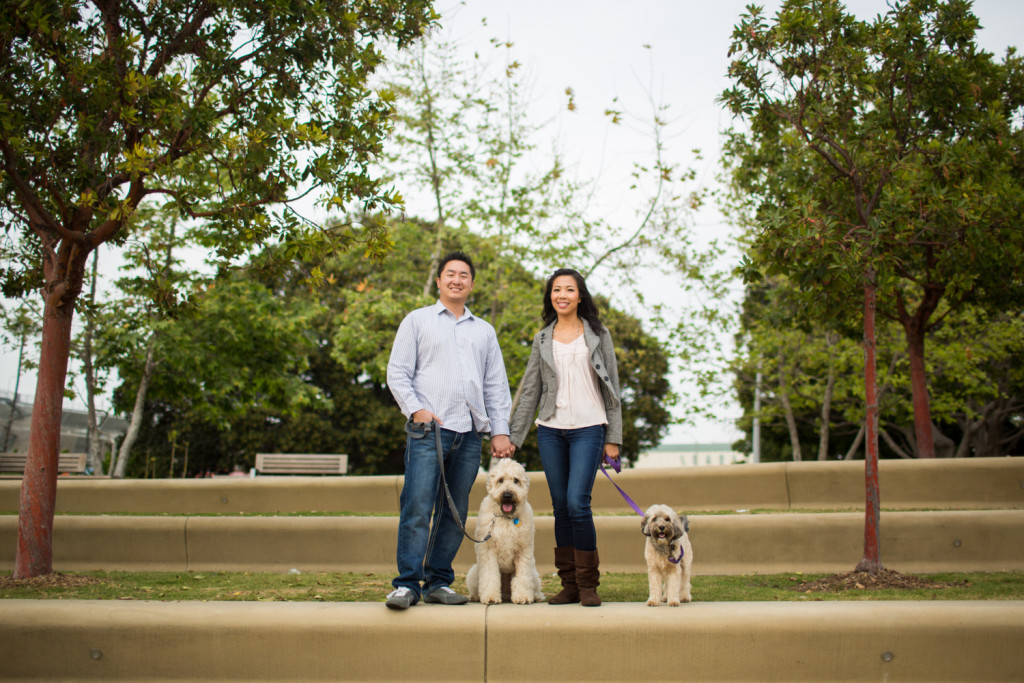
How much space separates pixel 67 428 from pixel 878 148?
27925mm

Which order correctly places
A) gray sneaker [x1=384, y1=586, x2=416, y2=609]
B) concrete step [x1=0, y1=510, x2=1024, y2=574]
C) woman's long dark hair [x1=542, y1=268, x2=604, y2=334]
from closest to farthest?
1. gray sneaker [x1=384, y1=586, x2=416, y2=609]
2. woman's long dark hair [x1=542, y1=268, x2=604, y2=334]
3. concrete step [x1=0, y1=510, x2=1024, y2=574]

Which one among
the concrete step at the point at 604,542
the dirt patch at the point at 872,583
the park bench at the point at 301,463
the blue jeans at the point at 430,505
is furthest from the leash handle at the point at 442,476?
the park bench at the point at 301,463

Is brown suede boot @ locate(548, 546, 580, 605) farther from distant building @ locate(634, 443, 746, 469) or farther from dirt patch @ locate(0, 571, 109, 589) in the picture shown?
distant building @ locate(634, 443, 746, 469)

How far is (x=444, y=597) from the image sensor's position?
16.2 feet

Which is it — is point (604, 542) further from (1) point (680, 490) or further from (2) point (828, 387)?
(2) point (828, 387)

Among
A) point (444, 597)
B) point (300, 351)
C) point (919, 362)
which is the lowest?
point (444, 597)

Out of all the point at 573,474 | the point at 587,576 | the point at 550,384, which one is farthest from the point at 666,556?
the point at 550,384

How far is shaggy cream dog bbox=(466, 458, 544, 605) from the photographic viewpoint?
5066 millimetres

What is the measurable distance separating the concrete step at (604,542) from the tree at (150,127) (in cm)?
155

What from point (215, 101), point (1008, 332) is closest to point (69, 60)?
point (215, 101)

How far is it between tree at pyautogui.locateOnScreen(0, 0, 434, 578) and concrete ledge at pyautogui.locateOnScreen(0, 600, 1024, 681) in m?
3.62

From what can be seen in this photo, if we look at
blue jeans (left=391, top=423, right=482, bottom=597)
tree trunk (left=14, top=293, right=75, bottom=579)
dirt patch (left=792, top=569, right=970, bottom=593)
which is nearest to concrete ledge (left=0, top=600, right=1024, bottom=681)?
blue jeans (left=391, top=423, right=482, bottom=597)

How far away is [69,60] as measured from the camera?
7332mm

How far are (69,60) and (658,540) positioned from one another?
6879 millimetres
